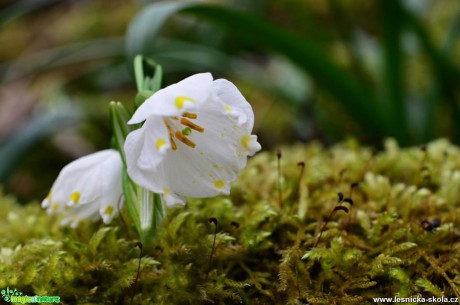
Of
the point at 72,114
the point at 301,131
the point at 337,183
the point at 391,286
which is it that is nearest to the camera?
the point at 391,286

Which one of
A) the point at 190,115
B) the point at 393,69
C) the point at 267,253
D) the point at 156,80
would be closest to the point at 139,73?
the point at 156,80

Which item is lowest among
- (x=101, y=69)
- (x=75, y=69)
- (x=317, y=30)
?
(x=75, y=69)

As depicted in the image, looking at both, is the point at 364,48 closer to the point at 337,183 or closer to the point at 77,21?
the point at 337,183

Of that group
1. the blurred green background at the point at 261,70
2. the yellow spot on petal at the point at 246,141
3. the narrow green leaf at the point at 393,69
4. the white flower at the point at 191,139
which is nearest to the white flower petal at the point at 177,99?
the white flower at the point at 191,139

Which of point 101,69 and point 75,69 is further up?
point 101,69

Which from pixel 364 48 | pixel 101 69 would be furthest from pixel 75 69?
pixel 364 48

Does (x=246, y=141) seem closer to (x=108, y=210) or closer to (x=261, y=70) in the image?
(x=108, y=210)

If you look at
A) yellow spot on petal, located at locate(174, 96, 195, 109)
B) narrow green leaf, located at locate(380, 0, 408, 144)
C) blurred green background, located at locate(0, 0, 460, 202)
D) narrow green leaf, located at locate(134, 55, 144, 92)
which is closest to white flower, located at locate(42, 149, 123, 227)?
narrow green leaf, located at locate(134, 55, 144, 92)
